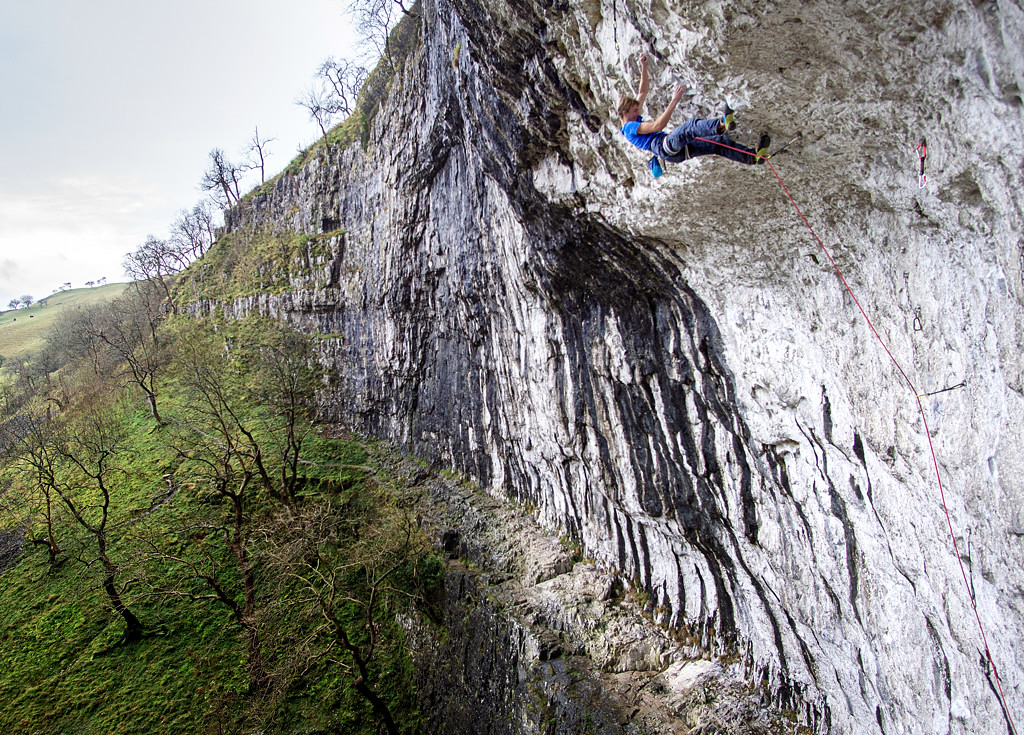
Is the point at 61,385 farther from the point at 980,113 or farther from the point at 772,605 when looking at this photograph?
the point at 980,113

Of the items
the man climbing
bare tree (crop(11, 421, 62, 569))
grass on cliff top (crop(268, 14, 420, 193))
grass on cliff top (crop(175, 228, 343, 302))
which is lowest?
bare tree (crop(11, 421, 62, 569))

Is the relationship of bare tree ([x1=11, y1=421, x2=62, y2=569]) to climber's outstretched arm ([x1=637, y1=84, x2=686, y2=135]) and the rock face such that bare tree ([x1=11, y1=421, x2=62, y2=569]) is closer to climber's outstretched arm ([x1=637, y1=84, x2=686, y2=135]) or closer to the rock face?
the rock face

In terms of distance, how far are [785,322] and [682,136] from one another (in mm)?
2496

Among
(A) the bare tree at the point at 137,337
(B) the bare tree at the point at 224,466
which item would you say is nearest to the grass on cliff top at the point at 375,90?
(B) the bare tree at the point at 224,466

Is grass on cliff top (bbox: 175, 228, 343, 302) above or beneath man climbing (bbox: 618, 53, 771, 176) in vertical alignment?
above

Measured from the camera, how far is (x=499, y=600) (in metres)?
10.9

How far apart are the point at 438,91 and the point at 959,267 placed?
495 inches

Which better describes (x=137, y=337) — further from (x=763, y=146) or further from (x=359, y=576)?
(x=763, y=146)

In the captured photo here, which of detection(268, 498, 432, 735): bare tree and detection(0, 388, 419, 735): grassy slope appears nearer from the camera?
detection(0, 388, 419, 735): grassy slope

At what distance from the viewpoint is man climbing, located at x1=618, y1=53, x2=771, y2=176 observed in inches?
168

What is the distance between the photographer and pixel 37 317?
71.4 meters

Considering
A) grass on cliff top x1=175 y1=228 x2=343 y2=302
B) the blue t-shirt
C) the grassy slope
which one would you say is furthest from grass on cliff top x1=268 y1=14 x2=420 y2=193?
the grassy slope

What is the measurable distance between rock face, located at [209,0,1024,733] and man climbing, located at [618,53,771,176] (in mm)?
252

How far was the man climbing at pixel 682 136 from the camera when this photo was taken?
4270mm
